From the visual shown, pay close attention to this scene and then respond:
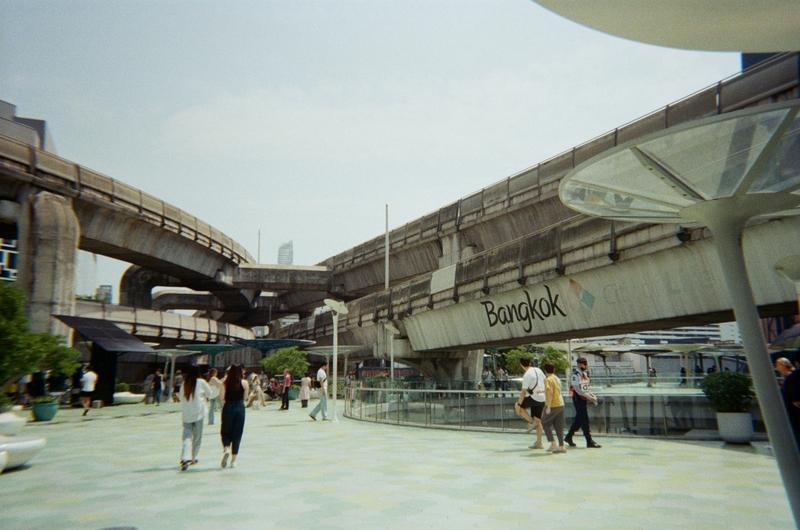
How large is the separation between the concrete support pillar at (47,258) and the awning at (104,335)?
63.8 inches

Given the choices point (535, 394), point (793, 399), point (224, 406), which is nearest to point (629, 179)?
point (793, 399)

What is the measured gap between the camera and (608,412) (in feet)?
56.6

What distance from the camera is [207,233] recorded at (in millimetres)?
45688

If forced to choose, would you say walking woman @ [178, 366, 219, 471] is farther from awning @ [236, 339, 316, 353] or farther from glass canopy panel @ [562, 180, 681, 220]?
awning @ [236, 339, 316, 353]

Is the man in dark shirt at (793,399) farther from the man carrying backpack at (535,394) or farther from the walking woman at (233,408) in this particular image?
the walking woman at (233,408)

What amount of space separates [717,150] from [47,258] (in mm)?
34436

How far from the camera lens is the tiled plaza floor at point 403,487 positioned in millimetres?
7176

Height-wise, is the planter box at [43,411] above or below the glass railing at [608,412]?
above

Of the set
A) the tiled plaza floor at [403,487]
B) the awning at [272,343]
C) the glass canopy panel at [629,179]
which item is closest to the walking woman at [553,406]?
the tiled plaza floor at [403,487]

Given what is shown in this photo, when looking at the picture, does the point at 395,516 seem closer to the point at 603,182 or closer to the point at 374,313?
the point at 603,182

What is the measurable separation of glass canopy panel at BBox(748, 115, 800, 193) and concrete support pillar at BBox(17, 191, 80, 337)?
33316mm

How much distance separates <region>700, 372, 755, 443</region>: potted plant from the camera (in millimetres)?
13250

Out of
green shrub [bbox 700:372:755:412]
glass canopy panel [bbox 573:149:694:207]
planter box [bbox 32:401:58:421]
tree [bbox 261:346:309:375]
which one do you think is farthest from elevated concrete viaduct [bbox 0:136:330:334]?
glass canopy panel [bbox 573:149:694:207]

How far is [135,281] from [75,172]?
22.9m
